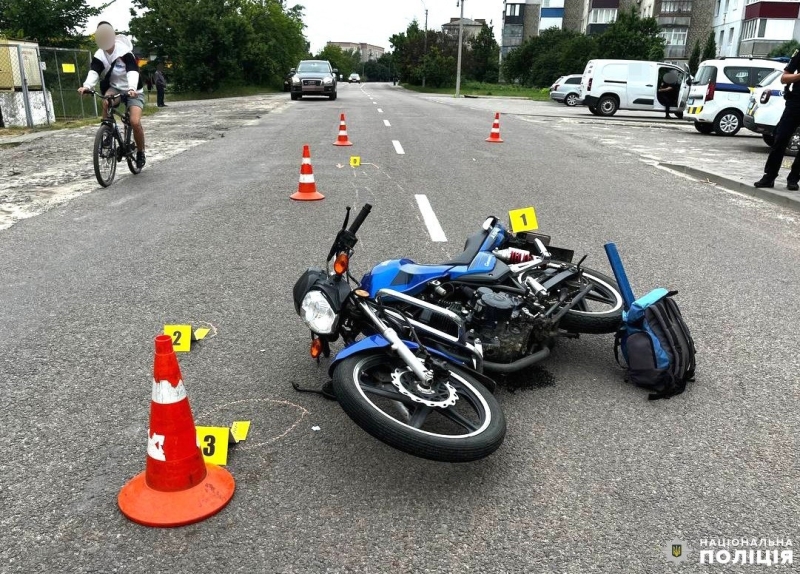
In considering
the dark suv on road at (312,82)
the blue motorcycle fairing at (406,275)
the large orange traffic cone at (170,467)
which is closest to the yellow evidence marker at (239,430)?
the large orange traffic cone at (170,467)

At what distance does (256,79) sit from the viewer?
5359 centimetres

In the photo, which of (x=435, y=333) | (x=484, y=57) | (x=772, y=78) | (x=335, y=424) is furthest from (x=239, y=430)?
(x=484, y=57)

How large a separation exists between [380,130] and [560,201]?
31.4ft

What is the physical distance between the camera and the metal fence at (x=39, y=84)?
1680 centimetres

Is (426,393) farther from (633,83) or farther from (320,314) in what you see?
(633,83)

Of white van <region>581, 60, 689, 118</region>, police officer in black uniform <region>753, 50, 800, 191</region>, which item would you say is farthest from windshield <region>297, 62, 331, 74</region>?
police officer in black uniform <region>753, 50, 800, 191</region>

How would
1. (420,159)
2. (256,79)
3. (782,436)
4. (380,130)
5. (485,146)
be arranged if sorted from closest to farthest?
(782,436)
(420,159)
(485,146)
(380,130)
(256,79)

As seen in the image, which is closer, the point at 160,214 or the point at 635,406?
the point at 635,406

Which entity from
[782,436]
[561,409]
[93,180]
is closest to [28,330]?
[561,409]

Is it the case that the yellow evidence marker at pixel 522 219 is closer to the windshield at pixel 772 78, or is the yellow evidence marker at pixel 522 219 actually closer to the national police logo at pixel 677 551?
the national police logo at pixel 677 551

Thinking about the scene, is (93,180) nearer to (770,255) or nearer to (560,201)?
(560,201)

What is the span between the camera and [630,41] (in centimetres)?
5191

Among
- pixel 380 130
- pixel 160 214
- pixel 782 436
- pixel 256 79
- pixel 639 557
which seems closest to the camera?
pixel 639 557

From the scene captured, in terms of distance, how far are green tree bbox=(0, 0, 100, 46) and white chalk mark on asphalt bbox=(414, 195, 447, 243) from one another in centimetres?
2848
